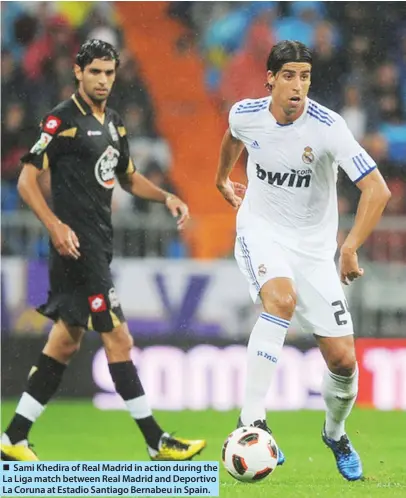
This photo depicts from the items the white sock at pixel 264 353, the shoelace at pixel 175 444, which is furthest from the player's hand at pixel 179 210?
the white sock at pixel 264 353

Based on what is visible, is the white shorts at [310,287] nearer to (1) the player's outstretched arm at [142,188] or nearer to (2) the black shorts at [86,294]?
(2) the black shorts at [86,294]

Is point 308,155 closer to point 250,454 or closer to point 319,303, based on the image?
point 319,303

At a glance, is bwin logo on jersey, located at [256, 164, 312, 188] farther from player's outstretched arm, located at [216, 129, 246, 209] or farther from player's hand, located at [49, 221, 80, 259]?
player's hand, located at [49, 221, 80, 259]

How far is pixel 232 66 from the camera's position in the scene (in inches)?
443

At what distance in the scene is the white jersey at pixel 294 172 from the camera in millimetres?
5805

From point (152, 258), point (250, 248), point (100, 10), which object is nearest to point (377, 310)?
point (152, 258)

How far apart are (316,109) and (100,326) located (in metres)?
1.62

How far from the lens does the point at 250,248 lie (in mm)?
5895

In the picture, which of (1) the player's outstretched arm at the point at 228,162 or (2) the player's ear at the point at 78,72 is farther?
(2) the player's ear at the point at 78,72

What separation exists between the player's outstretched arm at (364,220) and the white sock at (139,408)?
4.95ft

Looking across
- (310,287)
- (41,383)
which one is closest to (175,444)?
(41,383)

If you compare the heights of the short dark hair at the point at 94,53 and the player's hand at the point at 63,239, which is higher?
the short dark hair at the point at 94,53

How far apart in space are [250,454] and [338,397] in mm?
925

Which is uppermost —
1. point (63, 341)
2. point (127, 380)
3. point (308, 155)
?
point (308, 155)
